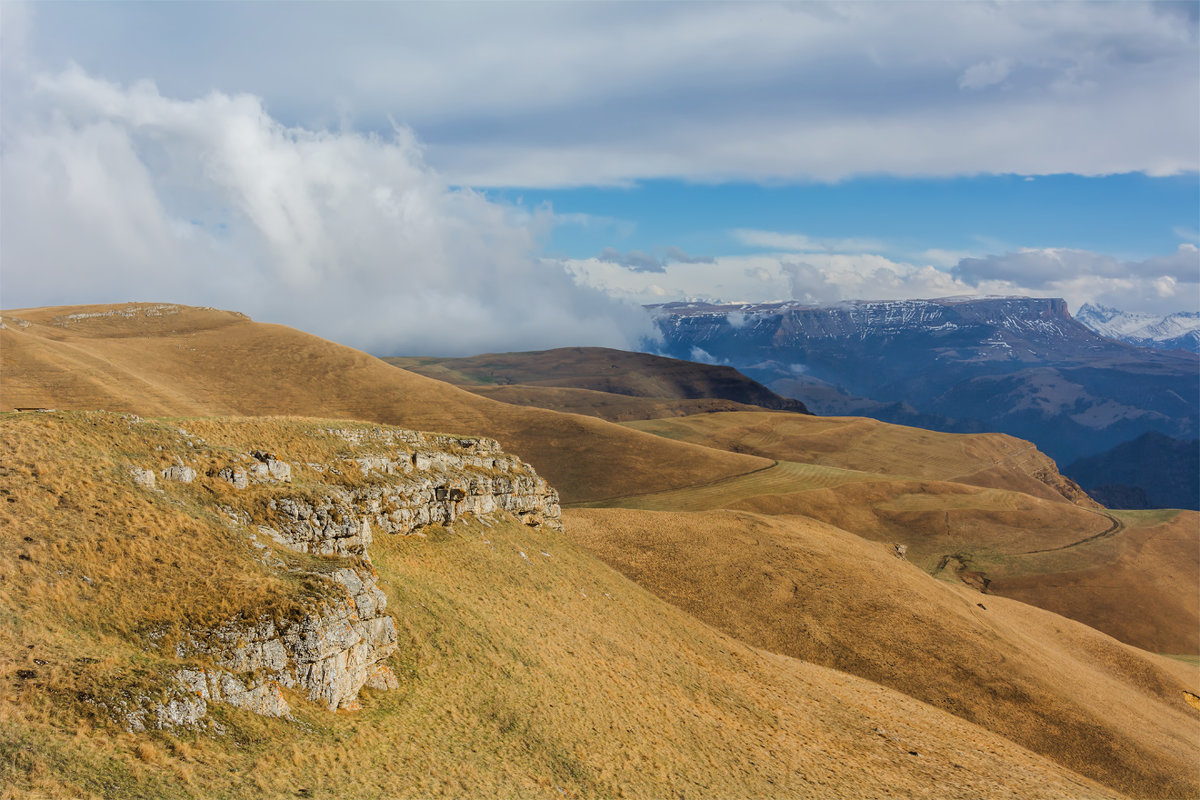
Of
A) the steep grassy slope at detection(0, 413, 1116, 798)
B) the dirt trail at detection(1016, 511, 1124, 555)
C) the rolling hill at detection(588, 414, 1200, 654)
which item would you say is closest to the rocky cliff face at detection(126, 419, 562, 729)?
the steep grassy slope at detection(0, 413, 1116, 798)

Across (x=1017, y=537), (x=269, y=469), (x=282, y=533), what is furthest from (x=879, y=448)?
(x=282, y=533)

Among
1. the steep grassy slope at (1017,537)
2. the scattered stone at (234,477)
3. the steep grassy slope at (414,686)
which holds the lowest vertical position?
the steep grassy slope at (1017,537)

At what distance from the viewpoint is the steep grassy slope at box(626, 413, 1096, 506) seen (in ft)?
529

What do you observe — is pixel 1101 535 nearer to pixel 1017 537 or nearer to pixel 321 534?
pixel 1017 537

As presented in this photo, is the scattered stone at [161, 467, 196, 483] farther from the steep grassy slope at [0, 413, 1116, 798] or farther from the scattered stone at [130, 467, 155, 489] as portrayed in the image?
the scattered stone at [130, 467, 155, 489]

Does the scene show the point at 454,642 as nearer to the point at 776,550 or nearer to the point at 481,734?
the point at 481,734

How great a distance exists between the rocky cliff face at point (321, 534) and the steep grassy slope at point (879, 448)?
12599 cm

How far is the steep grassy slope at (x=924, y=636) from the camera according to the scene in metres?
43.4

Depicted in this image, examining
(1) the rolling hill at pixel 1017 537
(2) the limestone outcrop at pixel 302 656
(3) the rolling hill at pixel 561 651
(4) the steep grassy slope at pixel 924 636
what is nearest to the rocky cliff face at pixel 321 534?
(2) the limestone outcrop at pixel 302 656

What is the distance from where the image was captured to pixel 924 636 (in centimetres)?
5088

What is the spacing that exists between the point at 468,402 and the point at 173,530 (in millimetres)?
118458

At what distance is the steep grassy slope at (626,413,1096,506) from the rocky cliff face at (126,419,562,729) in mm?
125989

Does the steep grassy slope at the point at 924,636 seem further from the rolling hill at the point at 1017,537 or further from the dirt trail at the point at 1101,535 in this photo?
the dirt trail at the point at 1101,535

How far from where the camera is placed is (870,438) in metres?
180
